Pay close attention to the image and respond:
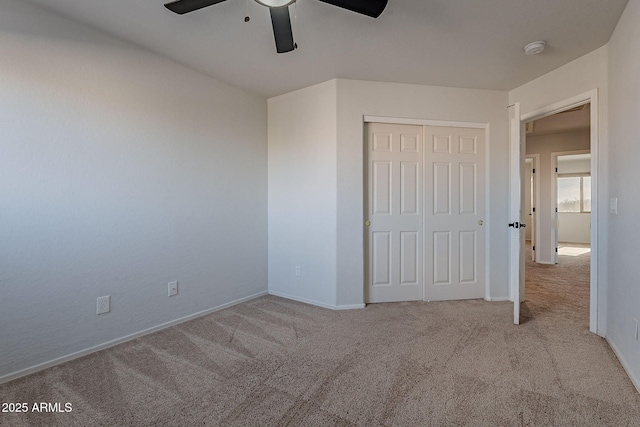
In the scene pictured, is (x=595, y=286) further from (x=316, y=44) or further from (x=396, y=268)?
(x=316, y=44)

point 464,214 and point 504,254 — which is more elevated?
point 464,214

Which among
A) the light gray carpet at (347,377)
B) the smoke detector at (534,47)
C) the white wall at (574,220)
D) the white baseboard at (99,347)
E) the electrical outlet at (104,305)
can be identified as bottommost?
the light gray carpet at (347,377)

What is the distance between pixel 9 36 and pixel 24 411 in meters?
2.16

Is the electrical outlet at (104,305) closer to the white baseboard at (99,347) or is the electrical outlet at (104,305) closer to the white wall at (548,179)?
the white baseboard at (99,347)

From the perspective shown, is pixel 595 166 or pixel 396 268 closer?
pixel 595 166

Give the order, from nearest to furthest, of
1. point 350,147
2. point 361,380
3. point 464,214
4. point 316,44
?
point 361,380 → point 316,44 → point 350,147 → point 464,214

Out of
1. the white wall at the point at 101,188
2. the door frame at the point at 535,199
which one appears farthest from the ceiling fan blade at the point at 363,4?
the door frame at the point at 535,199

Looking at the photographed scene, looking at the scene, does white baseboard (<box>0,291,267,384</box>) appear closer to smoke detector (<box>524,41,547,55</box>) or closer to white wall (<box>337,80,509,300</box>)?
white wall (<box>337,80,509,300</box>)

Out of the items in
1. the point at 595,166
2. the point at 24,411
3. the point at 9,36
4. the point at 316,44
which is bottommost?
the point at 24,411

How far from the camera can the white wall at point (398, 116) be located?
10.1 ft

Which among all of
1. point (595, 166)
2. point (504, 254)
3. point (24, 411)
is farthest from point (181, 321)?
point (595, 166)

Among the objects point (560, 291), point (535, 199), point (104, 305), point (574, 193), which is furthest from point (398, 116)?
point (574, 193)

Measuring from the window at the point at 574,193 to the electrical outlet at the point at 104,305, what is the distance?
1033 centimetres

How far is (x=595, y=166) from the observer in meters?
2.42
